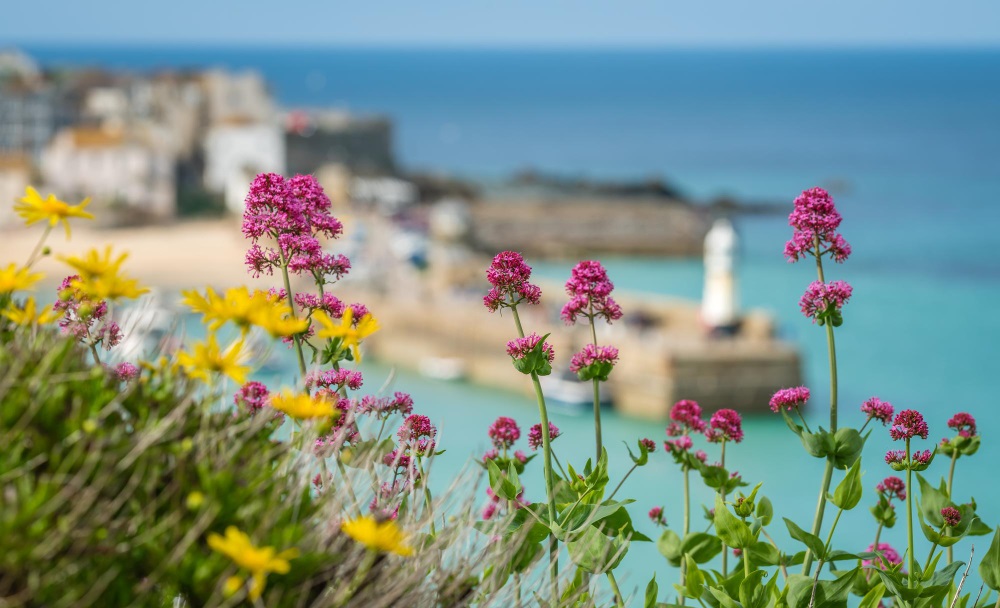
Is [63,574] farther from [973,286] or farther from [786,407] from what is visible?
[973,286]

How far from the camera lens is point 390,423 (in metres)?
2.64

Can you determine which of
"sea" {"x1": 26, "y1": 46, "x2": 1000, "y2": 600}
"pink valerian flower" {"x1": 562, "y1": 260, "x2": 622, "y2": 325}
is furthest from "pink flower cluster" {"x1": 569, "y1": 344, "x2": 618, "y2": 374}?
"sea" {"x1": 26, "y1": 46, "x2": 1000, "y2": 600}

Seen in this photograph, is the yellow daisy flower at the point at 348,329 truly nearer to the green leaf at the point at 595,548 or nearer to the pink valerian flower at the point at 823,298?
the green leaf at the point at 595,548

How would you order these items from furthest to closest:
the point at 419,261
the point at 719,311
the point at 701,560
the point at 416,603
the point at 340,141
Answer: the point at 340,141 < the point at 419,261 < the point at 719,311 < the point at 701,560 < the point at 416,603

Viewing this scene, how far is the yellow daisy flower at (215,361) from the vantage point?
1.88m

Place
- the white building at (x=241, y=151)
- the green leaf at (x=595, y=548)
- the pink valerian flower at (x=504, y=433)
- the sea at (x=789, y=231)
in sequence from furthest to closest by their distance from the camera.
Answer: the white building at (x=241, y=151) → the sea at (x=789, y=231) → the pink valerian flower at (x=504, y=433) → the green leaf at (x=595, y=548)

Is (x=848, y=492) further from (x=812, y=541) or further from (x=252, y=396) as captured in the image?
(x=252, y=396)

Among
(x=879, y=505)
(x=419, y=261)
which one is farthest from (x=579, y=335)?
(x=879, y=505)

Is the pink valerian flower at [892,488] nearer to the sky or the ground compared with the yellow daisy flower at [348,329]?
nearer to the ground

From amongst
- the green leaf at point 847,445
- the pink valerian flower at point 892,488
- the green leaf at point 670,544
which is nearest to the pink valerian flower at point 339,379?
the green leaf at point 670,544

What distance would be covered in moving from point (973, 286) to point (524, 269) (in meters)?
42.3

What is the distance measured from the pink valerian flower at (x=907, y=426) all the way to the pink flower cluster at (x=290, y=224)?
1.15 meters

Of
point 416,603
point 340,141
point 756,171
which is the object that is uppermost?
point 756,171

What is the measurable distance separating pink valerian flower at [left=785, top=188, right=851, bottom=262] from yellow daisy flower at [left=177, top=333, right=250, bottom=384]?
1.16m
